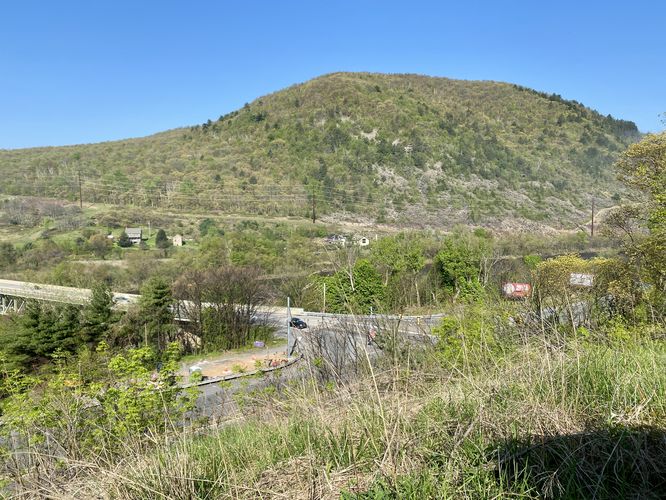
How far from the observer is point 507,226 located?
261ft

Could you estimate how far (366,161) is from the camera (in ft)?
320

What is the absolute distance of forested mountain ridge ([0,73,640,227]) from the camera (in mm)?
83688

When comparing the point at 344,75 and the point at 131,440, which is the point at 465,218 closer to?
the point at 344,75

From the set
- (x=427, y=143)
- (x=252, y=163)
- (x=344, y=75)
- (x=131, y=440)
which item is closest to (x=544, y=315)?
(x=131, y=440)

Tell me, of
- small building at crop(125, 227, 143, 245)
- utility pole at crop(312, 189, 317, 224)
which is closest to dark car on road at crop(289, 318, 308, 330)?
small building at crop(125, 227, 143, 245)

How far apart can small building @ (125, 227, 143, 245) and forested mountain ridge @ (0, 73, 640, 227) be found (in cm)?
1992

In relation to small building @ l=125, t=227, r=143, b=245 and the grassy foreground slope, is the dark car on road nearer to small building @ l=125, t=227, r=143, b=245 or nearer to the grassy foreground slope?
the grassy foreground slope

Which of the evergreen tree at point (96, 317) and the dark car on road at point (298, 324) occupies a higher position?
the evergreen tree at point (96, 317)

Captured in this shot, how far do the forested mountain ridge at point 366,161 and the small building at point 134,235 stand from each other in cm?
1992

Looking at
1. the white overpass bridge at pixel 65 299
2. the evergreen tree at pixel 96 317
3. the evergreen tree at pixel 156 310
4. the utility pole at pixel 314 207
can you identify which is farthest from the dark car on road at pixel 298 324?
the utility pole at pixel 314 207

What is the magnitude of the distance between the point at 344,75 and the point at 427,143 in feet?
144

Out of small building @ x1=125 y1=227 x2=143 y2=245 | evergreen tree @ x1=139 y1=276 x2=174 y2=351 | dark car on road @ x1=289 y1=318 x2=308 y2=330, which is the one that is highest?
small building @ x1=125 y1=227 x2=143 y2=245

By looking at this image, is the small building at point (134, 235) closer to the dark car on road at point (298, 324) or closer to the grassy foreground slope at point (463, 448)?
the dark car on road at point (298, 324)

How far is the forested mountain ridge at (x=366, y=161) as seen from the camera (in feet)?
275
